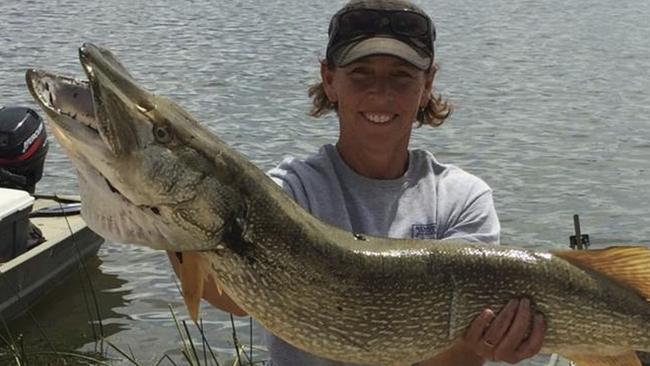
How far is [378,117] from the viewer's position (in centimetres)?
303

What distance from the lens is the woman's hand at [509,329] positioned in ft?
8.88

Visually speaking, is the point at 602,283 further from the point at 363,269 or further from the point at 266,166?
the point at 266,166

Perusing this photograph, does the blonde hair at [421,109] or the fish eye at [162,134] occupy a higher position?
the fish eye at [162,134]

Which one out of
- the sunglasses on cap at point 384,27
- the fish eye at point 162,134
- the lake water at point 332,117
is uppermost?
the sunglasses on cap at point 384,27

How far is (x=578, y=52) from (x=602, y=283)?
58.3 ft

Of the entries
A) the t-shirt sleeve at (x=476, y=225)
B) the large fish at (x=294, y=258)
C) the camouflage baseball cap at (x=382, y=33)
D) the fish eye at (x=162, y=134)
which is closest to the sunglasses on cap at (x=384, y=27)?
the camouflage baseball cap at (x=382, y=33)

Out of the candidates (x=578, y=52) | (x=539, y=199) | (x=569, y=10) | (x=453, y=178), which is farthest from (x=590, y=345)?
(x=569, y=10)

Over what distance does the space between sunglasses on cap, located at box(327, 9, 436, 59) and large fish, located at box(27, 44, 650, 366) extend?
2.41 ft

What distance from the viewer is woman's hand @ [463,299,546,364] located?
2.71 metres

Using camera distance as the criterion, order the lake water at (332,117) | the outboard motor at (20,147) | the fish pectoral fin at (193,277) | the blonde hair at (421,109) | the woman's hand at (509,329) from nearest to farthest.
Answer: the fish pectoral fin at (193,277) → the woman's hand at (509,329) → the blonde hair at (421,109) → the outboard motor at (20,147) → the lake water at (332,117)

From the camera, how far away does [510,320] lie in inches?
107

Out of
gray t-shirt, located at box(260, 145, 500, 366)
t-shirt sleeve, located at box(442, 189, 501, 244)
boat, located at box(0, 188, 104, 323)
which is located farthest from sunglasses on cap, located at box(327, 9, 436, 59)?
boat, located at box(0, 188, 104, 323)

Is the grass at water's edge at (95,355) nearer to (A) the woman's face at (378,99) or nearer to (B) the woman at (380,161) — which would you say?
(B) the woman at (380,161)

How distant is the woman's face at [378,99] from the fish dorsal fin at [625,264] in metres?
0.68
